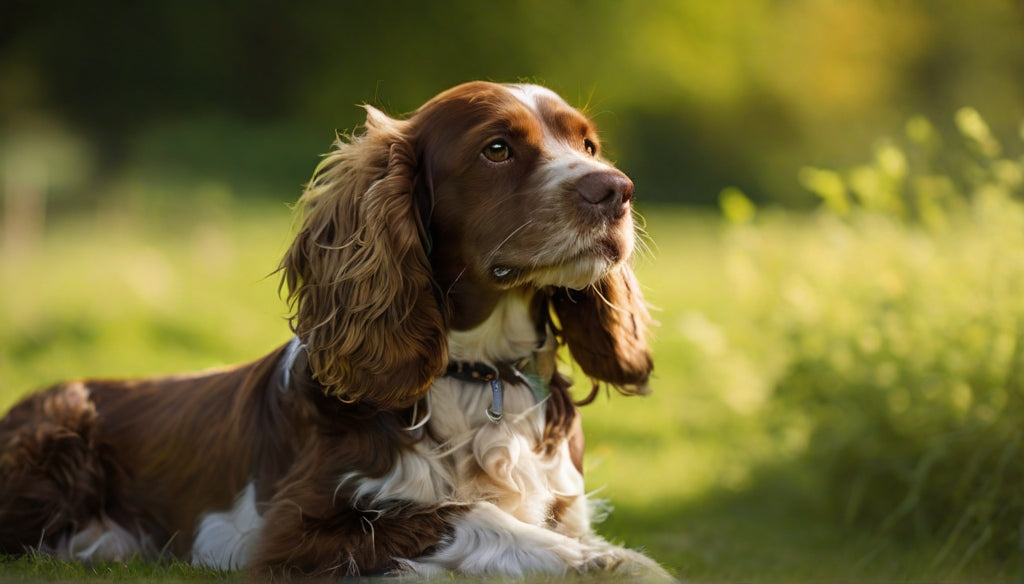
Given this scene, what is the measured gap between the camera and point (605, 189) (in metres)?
2.58

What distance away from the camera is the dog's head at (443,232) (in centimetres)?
262

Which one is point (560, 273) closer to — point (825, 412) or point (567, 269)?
point (567, 269)

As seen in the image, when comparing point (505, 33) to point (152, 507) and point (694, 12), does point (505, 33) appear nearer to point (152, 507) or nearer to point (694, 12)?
point (694, 12)

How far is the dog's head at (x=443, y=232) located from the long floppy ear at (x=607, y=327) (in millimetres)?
215

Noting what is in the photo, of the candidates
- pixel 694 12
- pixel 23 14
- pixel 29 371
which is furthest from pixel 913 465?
pixel 694 12

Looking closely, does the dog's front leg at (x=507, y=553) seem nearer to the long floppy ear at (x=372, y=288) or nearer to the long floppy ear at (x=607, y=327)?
the long floppy ear at (x=372, y=288)

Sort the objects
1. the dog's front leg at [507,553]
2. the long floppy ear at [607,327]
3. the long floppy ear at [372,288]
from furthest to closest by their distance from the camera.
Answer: the long floppy ear at [607,327] < the long floppy ear at [372,288] < the dog's front leg at [507,553]

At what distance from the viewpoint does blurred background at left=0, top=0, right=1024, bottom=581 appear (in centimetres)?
405

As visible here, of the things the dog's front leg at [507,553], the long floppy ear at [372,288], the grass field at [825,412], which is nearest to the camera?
the dog's front leg at [507,553]

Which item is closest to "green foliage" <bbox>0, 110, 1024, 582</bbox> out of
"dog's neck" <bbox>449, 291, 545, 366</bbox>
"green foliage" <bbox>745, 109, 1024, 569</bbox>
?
"green foliage" <bbox>745, 109, 1024, 569</bbox>

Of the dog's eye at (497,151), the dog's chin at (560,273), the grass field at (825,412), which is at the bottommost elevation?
the grass field at (825,412)

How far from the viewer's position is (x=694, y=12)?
16.0 meters

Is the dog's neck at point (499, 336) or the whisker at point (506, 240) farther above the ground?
the whisker at point (506, 240)

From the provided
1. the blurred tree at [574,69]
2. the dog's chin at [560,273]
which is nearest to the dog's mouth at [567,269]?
the dog's chin at [560,273]
